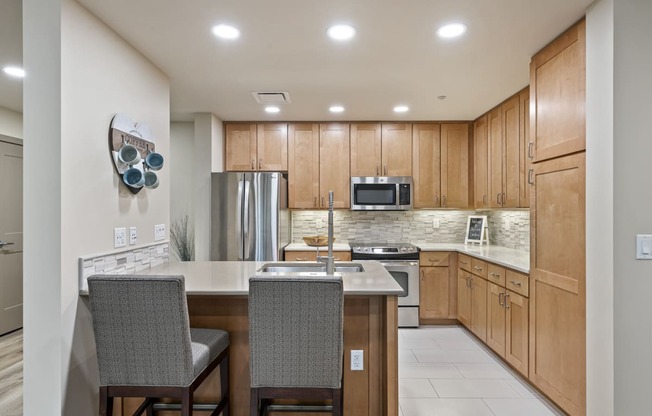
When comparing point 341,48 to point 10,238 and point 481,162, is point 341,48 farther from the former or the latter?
point 10,238

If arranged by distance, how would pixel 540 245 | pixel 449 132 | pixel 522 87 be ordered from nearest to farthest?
pixel 540 245 → pixel 522 87 → pixel 449 132

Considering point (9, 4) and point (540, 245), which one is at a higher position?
point (9, 4)

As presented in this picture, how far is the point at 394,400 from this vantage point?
6.41 ft

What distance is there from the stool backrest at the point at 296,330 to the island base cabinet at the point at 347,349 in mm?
461

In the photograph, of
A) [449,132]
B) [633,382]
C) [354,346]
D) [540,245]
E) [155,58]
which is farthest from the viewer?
[449,132]

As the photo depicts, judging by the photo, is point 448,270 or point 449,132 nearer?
point 448,270

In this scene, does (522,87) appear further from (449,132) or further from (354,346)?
(354,346)

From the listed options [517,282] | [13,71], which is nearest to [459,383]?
[517,282]

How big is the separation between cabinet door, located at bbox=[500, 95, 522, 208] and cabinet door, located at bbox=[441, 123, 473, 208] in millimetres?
757

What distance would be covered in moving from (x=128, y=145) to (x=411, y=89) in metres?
2.32

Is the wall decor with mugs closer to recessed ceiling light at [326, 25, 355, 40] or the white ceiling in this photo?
the white ceiling

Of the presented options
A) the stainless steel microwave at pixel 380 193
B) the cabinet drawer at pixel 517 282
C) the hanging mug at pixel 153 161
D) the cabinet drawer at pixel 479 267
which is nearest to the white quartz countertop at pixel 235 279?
the hanging mug at pixel 153 161

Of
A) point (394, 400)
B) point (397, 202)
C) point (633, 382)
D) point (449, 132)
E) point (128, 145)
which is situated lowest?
point (394, 400)

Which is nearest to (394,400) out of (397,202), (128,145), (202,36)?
(128,145)
